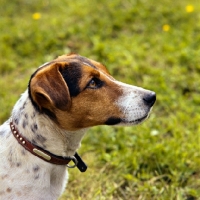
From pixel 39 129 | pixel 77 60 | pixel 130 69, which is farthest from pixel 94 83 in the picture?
pixel 130 69

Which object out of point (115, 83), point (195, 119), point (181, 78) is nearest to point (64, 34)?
point (181, 78)

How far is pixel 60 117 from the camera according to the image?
301 centimetres

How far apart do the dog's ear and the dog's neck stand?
0.15m

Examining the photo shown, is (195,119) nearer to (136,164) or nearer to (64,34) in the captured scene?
(136,164)

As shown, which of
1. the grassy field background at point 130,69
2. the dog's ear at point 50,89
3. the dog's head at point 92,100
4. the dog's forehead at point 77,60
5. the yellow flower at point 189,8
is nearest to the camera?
the dog's ear at point 50,89

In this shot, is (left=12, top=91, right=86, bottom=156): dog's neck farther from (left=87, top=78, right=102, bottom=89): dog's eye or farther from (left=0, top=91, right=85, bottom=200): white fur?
(left=87, top=78, right=102, bottom=89): dog's eye

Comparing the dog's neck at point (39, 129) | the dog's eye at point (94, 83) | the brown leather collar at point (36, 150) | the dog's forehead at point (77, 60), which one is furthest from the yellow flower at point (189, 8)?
the brown leather collar at point (36, 150)

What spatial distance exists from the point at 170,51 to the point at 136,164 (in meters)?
2.46

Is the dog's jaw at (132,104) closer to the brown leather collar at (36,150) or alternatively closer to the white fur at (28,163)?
the white fur at (28,163)

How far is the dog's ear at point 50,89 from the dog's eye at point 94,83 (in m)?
0.24

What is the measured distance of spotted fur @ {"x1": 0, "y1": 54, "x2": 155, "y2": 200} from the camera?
3.02 m

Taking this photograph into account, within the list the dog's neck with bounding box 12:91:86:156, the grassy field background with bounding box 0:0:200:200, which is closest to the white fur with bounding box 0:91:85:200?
the dog's neck with bounding box 12:91:86:156

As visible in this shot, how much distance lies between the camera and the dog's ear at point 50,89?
2.79 meters

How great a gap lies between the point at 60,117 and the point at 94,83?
1.16 feet
